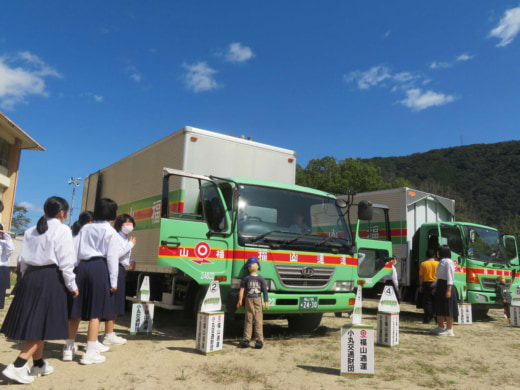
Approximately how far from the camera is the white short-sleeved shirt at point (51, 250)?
13.4ft

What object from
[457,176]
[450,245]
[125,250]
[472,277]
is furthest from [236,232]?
[457,176]

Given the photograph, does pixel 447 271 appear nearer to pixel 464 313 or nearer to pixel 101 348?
pixel 464 313

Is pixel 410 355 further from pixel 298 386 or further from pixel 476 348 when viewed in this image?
pixel 298 386

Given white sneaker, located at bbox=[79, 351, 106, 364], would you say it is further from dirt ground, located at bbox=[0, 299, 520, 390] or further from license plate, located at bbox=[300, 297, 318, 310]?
license plate, located at bbox=[300, 297, 318, 310]

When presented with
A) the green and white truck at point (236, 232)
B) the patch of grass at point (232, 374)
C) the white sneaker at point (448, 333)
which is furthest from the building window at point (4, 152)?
the white sneaker at point (448, 333)

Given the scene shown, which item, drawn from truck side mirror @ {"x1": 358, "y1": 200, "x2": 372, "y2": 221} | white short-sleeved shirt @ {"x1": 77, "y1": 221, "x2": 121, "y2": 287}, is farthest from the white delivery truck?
white short-sleeved shirt @ {"x1": 77, "y1": 221, "x2": 121, "y2": 287}

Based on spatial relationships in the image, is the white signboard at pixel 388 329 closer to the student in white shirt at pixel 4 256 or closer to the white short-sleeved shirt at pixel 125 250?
the white short-sleeved shirt at pixel 125 250

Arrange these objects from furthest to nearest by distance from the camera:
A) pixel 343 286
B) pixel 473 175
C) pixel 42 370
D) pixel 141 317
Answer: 1. pixel 473 175
2. pixel 343 286
3. pixel 141 317
4. pixel 42 370

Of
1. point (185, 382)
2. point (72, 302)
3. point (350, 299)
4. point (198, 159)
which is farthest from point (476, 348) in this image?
point (72, 302)

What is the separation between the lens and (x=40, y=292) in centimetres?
409

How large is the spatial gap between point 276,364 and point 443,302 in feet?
13.8

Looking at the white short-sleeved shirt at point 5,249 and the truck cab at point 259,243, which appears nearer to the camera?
the truck cab at point 259,243

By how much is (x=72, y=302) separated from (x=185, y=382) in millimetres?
1588

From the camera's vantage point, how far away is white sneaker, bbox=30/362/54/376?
4.29m
